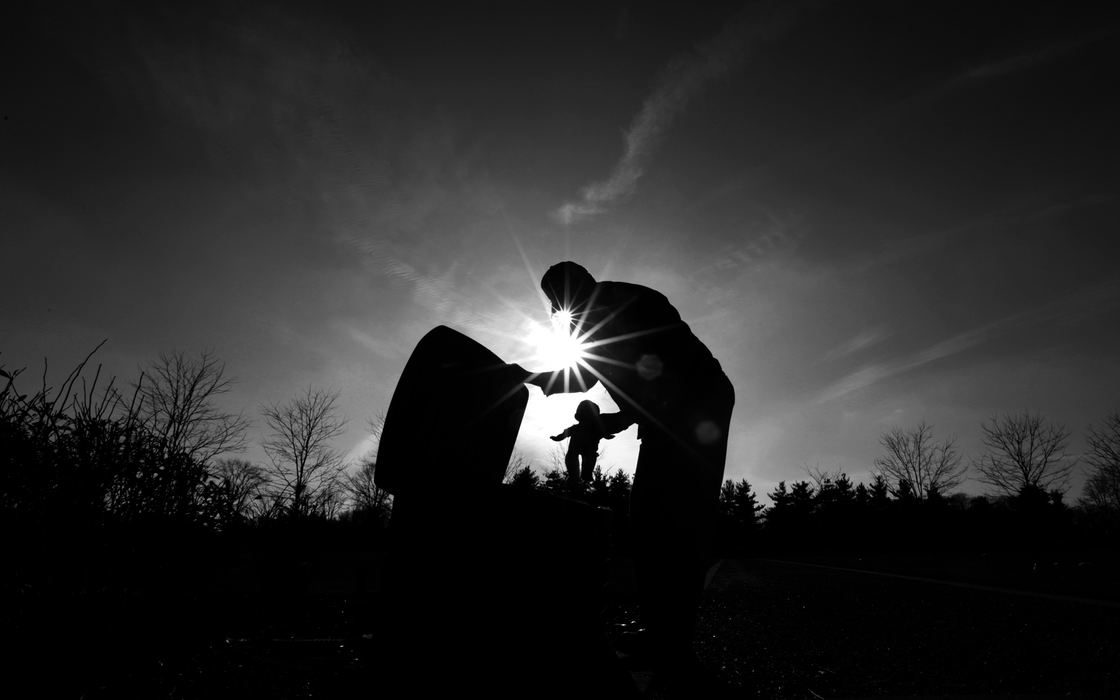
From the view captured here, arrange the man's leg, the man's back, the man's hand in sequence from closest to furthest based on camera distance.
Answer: the man's leg < the man's hand < the man's back

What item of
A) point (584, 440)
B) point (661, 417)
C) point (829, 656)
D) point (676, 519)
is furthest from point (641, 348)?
point (829, 656)

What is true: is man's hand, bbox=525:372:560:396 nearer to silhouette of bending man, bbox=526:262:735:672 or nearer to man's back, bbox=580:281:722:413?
silhouette of bending man, bbox=526:262:735:672

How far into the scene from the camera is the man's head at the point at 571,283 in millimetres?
2697

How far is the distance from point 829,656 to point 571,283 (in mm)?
3001

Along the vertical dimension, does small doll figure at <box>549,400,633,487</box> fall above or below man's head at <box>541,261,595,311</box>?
below

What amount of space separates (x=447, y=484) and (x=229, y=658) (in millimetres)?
2728

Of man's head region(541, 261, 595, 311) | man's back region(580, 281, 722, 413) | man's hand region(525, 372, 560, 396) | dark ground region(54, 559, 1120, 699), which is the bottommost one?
dark ground region(54, 559, 1120, 699)

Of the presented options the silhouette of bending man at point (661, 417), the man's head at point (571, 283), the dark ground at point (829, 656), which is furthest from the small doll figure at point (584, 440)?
the dark ground at point (829, 656)

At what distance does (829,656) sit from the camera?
3287 mm

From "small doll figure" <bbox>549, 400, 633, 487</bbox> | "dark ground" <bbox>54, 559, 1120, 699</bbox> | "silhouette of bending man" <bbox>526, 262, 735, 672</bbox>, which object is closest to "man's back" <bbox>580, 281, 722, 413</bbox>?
"silhouette of bending man" <bbox>526, 262, 735, 672</bbox>

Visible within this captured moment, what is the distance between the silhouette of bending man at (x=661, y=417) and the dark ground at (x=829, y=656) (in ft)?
1.06

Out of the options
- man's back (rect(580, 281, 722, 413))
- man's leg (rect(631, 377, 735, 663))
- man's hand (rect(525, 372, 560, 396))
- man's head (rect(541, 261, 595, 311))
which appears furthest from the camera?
man's head (rect(541, 261, 595, 311))

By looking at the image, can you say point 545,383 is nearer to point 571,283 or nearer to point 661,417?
point 661,417

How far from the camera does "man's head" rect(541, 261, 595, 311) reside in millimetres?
2697
